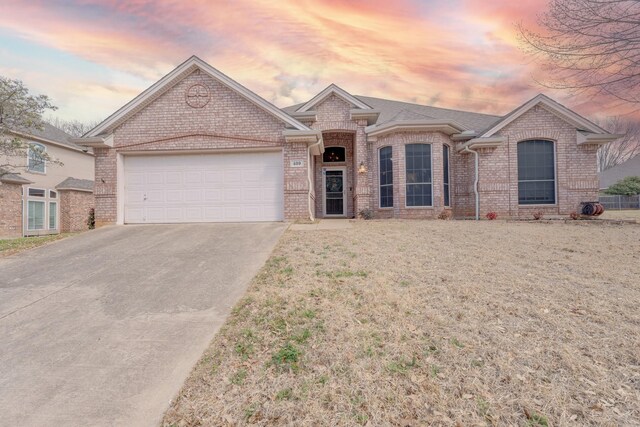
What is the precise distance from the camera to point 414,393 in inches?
107

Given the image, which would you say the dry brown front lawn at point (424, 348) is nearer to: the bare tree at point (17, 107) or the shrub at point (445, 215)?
the shrub at point (445, 215)

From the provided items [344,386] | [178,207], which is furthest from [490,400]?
[178,207]

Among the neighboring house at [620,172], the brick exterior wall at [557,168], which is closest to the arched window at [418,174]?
the brick exterior wall at [557,168]

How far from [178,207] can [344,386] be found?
9865 millimetres

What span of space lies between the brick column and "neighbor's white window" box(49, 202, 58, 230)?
1920 cm

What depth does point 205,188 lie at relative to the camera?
36.9 ft

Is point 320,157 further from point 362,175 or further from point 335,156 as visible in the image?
point 362,175

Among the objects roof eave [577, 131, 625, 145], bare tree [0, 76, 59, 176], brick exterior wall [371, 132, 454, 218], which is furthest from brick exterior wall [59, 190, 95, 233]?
roof eave [577, 131, 625, 145]

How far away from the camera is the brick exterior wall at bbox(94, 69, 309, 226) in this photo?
11078mm

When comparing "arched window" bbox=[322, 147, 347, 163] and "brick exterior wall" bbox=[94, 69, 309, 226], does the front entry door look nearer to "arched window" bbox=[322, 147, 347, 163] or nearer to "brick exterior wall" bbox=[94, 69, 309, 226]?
"arched window" bbox=[322, 147, 347, 163]

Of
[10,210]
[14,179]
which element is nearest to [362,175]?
[14,179]

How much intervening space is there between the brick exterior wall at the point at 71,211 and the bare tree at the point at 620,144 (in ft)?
155

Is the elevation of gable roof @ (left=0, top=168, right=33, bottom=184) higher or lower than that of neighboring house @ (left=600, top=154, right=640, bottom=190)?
lower

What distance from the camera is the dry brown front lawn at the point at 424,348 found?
2.59 m
